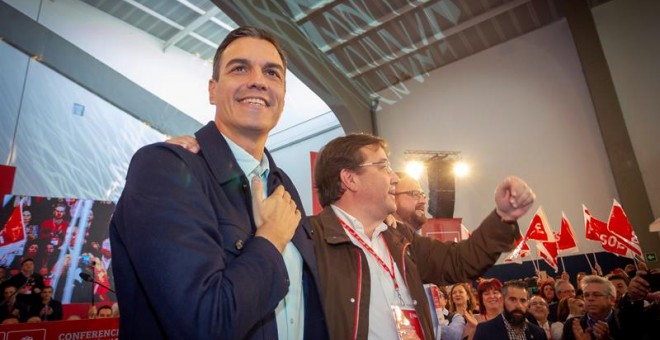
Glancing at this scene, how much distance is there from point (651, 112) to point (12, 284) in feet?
37.1

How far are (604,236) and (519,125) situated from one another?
3333 mm

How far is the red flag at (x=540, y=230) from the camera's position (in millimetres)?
7559

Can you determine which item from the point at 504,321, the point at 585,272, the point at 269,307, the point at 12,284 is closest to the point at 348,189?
the point at 269,307

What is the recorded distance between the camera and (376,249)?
173 cm

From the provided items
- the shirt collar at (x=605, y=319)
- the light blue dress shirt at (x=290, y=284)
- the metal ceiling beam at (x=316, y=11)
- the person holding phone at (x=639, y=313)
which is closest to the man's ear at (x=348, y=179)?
the light blue dress shirt at (x=290, y=284)

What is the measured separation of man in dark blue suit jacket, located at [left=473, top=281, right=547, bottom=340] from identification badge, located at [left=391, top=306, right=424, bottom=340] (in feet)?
7.66

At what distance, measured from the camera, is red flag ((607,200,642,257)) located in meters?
6.67

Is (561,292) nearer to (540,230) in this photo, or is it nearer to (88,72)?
(540,230)

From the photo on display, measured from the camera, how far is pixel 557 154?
8.91 meters

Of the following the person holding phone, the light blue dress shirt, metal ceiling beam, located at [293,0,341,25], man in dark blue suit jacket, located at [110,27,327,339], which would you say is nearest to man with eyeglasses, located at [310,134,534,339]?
the light blue dress shirt

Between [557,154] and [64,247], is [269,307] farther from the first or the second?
[557,154]

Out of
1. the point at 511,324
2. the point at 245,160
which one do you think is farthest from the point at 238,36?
the point at 511,324

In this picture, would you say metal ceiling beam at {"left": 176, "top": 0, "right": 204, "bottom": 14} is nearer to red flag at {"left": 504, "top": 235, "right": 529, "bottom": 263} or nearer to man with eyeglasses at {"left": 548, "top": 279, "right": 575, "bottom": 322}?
red flag at {"left": 504, "top": 235, "right": 529, "bottom": 263}

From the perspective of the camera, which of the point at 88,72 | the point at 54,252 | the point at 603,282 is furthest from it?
the point at 88,72
